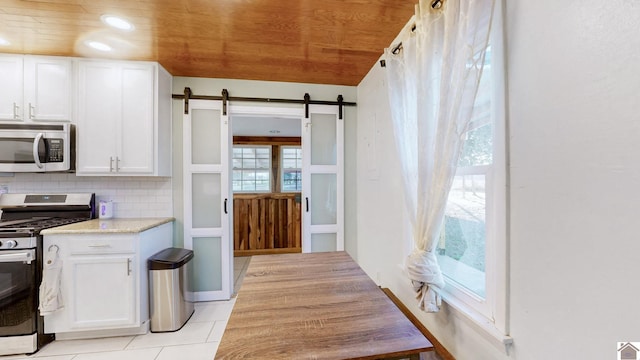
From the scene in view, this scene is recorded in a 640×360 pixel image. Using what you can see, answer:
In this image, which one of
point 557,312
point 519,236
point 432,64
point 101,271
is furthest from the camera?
point 101,271

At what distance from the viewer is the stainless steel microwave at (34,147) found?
7.38 feet

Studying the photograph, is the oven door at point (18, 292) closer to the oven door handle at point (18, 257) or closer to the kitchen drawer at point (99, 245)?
the oven door handle at point (18, 257)

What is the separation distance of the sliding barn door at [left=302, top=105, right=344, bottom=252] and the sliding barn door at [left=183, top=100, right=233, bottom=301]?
881 mm

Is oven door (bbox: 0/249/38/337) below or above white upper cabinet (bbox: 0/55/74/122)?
below

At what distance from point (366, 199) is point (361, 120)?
2.93ft

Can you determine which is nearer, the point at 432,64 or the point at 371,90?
the point at 432,64

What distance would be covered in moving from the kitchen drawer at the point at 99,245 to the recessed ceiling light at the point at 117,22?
1.62 meters

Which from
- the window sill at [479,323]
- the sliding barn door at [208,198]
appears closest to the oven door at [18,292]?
the sliding barn door at [208,198]

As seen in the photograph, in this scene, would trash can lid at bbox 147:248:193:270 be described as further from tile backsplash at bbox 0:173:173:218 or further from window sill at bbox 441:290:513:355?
window sill at bbox 441:290:513:355

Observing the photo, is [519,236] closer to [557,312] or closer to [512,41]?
[557,312]

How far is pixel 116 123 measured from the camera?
2393 millimetres

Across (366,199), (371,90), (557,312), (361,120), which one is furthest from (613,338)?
(361,120)

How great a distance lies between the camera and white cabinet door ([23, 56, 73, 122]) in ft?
7.52

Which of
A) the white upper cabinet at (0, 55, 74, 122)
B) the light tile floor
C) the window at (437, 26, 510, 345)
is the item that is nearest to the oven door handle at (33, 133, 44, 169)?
the white upper cabinet at (0, 55, 74, 122)
